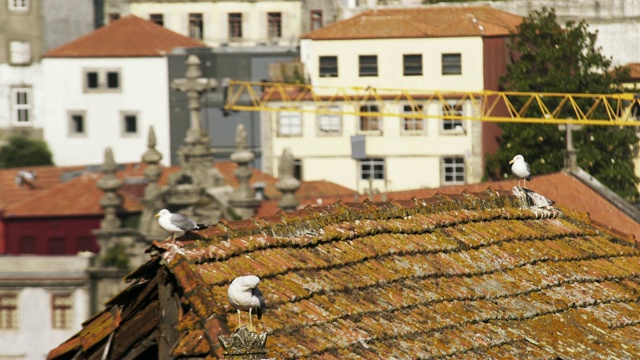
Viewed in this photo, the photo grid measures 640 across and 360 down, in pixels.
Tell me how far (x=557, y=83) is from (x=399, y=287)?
75.4 metres

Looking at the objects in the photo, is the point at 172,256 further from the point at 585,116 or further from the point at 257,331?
the point at 585,116

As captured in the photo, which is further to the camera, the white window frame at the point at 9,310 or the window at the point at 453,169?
the window at the point at 453,169

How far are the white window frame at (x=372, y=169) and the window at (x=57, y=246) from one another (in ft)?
47.7

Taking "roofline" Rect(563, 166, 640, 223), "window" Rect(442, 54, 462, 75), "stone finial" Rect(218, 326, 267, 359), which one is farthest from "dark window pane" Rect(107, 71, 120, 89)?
"stone finial" Rect(218, 326, 267, 359)

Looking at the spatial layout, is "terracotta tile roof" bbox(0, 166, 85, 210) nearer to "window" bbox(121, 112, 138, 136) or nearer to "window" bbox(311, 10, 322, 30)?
"window" bbox(121, 112, 138, 136)

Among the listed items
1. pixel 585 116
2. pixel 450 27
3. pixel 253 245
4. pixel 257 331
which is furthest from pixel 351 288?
pixel 450 27

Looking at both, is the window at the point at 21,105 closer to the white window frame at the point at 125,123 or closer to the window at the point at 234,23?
the white window frame at the point at 125,123

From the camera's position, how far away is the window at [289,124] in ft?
331

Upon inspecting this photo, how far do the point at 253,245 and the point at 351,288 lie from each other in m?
0.88

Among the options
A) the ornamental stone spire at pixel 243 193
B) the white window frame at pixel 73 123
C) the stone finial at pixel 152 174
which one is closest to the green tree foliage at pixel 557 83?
the ornamental stone spire at pixel 243 193

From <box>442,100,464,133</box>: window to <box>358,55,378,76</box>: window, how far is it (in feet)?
11.8

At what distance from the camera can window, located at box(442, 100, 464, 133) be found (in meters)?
98.5

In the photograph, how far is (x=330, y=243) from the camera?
65.4ft

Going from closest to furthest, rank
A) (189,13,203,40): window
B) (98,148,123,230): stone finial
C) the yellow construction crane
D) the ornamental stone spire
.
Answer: the ornamental stone spire → (98,148,123,230): stone finial → the yellow construction crane → (189,13,203,40): window
